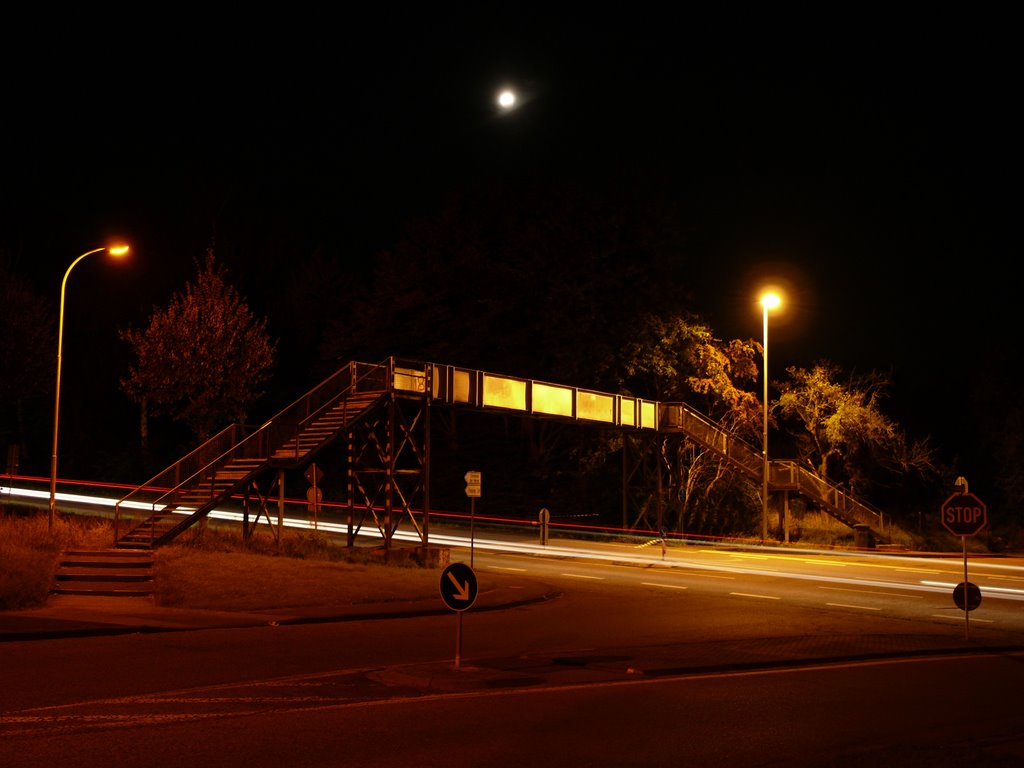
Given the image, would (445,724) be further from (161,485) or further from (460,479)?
(460,479)

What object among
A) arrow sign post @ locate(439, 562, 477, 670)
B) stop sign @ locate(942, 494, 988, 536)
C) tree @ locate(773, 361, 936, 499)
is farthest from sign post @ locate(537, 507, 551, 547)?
arrow sign post @ locate(439, 562, 477, 670)

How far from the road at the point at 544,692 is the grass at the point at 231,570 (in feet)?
9.02

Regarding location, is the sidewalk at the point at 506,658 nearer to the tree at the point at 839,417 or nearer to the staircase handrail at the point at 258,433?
the staircase handrail at the point at 258,433

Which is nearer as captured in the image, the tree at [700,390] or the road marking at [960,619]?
the road marking at [960,619]

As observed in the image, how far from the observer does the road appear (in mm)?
8766

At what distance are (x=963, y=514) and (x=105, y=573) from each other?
1685 cm

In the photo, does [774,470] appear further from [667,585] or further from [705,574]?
[667,585]

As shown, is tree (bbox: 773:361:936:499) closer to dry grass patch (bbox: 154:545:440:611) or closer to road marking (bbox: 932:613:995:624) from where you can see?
road marking (bbox: 932:613:995:624)

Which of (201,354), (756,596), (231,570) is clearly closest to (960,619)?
(756,596)

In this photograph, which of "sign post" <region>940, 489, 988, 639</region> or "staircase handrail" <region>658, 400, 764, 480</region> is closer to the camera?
"sign post" <region>940, 489, 988, 639</region>

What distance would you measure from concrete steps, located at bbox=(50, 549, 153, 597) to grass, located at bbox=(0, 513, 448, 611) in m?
0.31

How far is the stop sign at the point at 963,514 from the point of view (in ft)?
55.3

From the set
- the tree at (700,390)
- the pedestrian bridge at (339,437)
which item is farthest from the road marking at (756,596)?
Result: the tree at (700,390)

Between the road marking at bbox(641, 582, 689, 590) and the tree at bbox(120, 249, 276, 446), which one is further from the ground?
the tree at bbox(120, 249, 276, 446)
